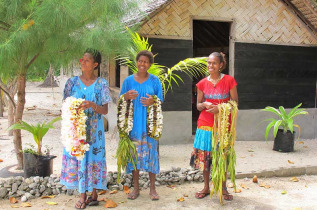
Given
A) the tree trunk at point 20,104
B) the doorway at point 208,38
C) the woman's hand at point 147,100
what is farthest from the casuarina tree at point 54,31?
the doorway at point 208,38

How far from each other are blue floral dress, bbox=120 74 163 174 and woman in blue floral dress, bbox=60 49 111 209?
34 cm

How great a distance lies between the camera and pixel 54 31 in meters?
3.56

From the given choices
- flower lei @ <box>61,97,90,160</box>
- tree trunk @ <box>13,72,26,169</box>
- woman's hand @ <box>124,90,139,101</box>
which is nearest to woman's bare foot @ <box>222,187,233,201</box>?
woman's hand @ <box>124,90,139,101</box>

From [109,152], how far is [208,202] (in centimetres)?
267

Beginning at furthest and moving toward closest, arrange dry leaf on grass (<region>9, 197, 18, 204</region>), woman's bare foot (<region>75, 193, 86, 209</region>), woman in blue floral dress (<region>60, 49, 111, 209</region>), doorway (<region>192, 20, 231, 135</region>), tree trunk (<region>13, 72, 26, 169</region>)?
doorway (<region>192, 20, 231, 135</region>) → tree trunk (<region>13, 72, 26, 169</region>) → dry leaf on grass (<region>9, 197, 18, 204</region>) → woman's bare foot (<region>75, 193, 86, 209</region>) → woman in blue floral dress (<region>60, 49, 111, 209</region>)

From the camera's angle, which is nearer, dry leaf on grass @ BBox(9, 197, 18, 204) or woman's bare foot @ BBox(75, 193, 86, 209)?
woman's bare foot @ BBox(75, 193, 86, 209)

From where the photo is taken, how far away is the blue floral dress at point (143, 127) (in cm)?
372

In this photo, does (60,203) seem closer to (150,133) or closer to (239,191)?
(150,133)

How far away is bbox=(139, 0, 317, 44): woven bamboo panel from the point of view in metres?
6.55

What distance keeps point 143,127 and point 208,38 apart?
705 centimetres

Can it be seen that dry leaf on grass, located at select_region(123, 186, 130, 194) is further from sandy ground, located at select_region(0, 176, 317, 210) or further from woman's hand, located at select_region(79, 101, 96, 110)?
woman's hand, located at select_region(79, 101, 96, 110)

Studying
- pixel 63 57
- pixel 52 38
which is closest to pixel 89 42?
pixel 52 38

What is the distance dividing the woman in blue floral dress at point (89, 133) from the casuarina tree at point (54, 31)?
0.39 metres

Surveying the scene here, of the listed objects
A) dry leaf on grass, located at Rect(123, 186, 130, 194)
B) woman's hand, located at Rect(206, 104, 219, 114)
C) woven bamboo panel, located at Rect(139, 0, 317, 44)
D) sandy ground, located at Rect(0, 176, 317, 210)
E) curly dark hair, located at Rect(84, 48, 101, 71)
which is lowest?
sandy ground, located at Rect(0, 176, 317, 210)
